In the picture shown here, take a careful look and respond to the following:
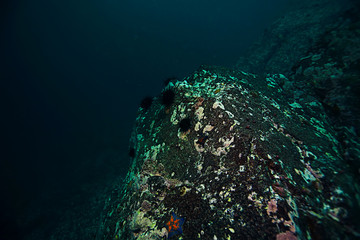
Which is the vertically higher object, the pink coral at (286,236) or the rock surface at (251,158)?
the rock surface at (251,158)

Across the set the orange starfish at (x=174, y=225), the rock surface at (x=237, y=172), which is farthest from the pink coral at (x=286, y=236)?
the orange starfish at (x=174, y=225)

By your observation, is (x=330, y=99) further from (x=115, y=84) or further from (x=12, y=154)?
(x=115, y=84)

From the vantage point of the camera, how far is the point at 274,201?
2.88 meters

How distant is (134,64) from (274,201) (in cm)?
12595

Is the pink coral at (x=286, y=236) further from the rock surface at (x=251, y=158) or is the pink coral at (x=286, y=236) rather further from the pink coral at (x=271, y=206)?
the pink coral at (x=271, y=206)

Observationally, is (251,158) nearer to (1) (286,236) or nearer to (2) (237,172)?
(2) (237,172)

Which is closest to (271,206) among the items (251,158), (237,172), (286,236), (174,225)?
(286,236)

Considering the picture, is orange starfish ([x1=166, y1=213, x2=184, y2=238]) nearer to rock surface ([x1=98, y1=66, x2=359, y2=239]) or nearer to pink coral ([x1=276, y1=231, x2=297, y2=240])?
rock surface ([x1=98, y1=66, x2=359, y2=239])

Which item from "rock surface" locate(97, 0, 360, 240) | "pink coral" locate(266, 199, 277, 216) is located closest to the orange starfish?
"rock surface" locate(97, 0, 360, 240)

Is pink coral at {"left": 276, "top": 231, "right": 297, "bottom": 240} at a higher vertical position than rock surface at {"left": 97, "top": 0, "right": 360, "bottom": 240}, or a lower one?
lower

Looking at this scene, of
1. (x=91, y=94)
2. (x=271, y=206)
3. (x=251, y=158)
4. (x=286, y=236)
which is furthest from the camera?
(x=91, y=94)

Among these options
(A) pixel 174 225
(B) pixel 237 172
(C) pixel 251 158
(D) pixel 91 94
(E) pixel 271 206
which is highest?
(D) pixel 91 94

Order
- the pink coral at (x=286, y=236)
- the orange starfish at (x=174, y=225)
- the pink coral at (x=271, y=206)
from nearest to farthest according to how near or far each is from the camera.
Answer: the pink coral at (x=286, y=236)
the pink coral at (x=271, y=206)
the orange starfish at (x=174, y=225)

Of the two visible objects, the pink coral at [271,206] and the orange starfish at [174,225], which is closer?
the pink coral at [271,206]
